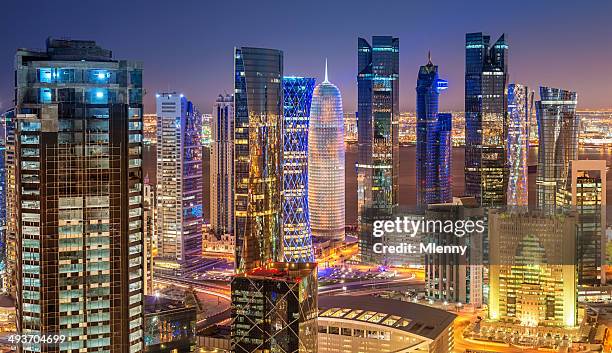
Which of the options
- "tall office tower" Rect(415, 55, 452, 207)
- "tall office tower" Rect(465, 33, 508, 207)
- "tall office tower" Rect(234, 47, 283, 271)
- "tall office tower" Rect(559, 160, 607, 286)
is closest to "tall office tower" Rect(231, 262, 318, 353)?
"tall office tower" Rect(234, 47, 283, 271)

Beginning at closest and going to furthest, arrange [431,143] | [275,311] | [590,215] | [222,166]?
[275,311] → [590,215] → [222,166] → [431,143]

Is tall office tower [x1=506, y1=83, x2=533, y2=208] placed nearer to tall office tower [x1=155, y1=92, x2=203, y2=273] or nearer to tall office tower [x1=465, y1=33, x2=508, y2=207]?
tall office tower [x1=465, y1=33, x2=508, y2=207]

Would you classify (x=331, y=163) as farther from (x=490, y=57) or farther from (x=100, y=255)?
(x=100, y=255)

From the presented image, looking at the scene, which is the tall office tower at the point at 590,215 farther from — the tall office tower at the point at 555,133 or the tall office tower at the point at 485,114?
the tall office tower at the point at 485,114

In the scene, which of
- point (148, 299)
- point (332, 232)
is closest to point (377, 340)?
point (148, 299)

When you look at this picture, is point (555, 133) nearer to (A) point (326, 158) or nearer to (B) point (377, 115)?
(B) point (377, 115)

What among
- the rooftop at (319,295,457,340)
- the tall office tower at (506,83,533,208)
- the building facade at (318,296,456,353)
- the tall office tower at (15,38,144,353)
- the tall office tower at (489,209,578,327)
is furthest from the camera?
Answer: the tall office tower at (506,83,533,208)

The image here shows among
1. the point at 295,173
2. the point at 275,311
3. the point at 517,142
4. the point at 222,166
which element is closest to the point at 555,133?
the point at 517,142
